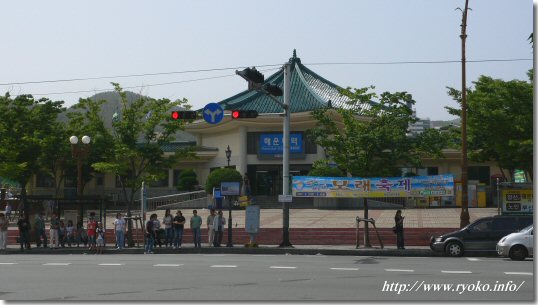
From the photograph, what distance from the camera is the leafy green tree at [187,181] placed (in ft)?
187

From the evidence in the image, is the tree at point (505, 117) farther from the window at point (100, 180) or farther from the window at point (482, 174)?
the window at point (100, 180)

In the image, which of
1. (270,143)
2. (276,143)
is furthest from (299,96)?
(270,143)

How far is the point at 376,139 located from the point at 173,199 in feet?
86.6

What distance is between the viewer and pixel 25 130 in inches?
1944

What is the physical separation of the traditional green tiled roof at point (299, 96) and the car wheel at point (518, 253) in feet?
99.7

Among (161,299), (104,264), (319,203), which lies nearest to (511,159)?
(319,203)

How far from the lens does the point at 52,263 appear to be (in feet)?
77.9

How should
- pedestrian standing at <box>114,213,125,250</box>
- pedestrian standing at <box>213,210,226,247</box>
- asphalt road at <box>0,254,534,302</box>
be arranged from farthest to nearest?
pedestrian standing at <box>114,213,125,250</box> → pedestrian standing at <box>213,210,226,247</box> → asphalt road at <box>0,254,534,302</box>

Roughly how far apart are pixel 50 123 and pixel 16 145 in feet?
10.8

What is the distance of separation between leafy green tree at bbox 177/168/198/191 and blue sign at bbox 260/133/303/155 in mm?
5418

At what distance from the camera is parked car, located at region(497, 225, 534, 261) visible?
2342cm

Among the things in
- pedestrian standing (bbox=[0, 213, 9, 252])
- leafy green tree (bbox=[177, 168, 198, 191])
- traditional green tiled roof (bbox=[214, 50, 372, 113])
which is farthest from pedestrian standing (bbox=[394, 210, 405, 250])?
leafy green tree (bbox=[177, 168, 198, 191])

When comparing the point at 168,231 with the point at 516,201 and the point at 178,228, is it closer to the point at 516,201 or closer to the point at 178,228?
the point at 178,228

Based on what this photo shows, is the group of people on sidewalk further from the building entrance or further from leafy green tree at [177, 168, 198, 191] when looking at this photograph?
the building entrance
